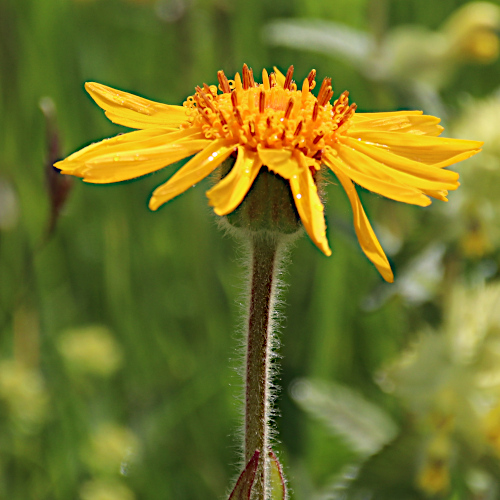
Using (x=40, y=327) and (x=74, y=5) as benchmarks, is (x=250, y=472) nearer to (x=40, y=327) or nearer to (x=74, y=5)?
(x=40, y=327)

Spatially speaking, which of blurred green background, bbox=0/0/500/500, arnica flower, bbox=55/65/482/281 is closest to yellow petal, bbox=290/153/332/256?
arnica flower, bbox=55/65/482/281

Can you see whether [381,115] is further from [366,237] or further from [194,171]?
[194,171]

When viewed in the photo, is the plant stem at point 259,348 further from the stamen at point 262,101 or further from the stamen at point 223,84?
the stamen at point 223,84

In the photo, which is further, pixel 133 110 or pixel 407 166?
pixel 133 110

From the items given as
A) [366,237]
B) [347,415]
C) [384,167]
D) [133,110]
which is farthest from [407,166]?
[347,415]

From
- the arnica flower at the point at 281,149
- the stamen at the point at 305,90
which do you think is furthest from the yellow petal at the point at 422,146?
the stamen at the point at 305,90

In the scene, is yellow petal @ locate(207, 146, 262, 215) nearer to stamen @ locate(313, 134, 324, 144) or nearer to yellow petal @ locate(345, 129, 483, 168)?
stamen @ locate(313, 134, 324, 144)

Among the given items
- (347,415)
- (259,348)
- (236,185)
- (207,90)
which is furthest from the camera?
(347,415)
